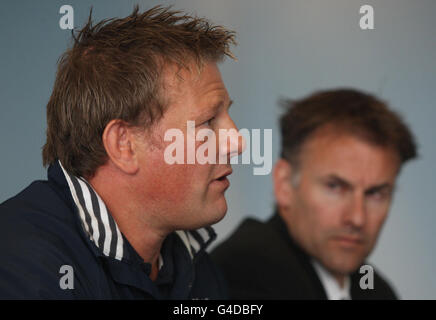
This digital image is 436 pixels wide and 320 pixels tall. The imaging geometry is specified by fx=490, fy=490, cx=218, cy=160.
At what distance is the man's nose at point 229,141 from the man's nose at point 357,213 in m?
0.31

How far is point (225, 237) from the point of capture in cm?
128

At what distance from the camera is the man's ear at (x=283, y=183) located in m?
1.23

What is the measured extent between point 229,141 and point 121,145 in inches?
9.0

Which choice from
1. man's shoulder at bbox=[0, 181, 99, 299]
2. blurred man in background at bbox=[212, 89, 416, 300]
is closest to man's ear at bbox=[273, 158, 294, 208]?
blurred man in background at bbox=[212, 89, 416, 300]

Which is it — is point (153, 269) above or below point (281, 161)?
below

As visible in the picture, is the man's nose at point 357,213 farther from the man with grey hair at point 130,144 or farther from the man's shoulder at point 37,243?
the man's shoulder at point 37,243

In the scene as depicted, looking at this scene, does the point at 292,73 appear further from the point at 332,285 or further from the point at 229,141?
the point at 332,285

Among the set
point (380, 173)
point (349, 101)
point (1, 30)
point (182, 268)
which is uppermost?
point (1, 30)

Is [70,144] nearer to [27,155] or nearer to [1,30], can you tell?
[27,155]

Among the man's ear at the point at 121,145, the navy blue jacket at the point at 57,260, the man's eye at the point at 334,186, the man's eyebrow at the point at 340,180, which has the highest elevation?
the man's ear at the point at 121,145

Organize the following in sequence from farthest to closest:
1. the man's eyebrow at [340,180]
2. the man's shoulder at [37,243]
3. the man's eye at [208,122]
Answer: the man's eyebrow at [340,180] → the man's eye at [208,122] → the man's shoulder at [37,243]

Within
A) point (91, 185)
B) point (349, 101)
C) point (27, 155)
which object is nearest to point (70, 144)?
point (91, 185)

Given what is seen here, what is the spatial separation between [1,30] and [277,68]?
2.26ft

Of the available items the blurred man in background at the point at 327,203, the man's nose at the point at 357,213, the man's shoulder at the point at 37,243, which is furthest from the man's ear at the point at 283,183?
the man's shoulder at the point at 37,243
